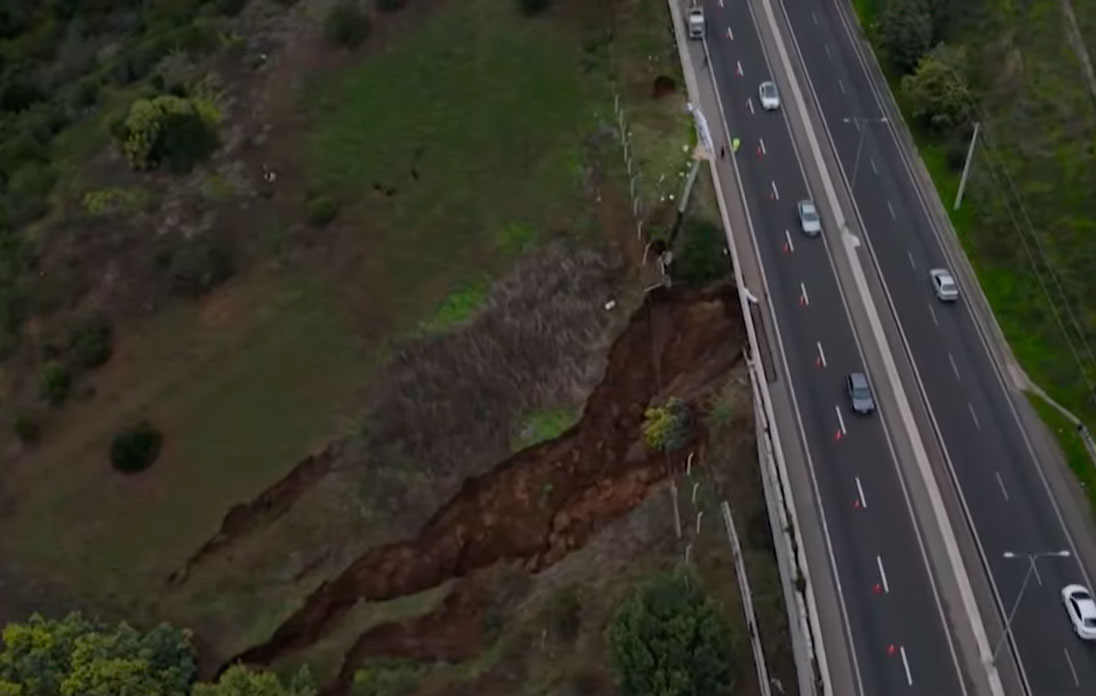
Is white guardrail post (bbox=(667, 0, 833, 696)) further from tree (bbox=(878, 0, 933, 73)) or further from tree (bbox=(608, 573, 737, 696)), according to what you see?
tree (bbox=(878, 0, 933, 73))

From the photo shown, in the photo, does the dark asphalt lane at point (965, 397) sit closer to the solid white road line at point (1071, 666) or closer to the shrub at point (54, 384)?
the solid white road line at point (1071, 666)

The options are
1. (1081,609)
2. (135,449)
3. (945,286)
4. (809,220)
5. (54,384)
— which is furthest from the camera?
(809,220)

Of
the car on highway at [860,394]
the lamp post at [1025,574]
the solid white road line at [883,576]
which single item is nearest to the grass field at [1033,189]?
the lamp post at [1025,574]

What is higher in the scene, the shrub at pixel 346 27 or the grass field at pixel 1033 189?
the shrub at pixel 346 27

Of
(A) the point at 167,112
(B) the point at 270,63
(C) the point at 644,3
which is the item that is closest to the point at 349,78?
(B) the point at 270,63

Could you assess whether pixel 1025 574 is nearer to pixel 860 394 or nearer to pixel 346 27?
pixel 860 394

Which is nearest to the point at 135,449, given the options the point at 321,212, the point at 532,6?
the point at 321,212
